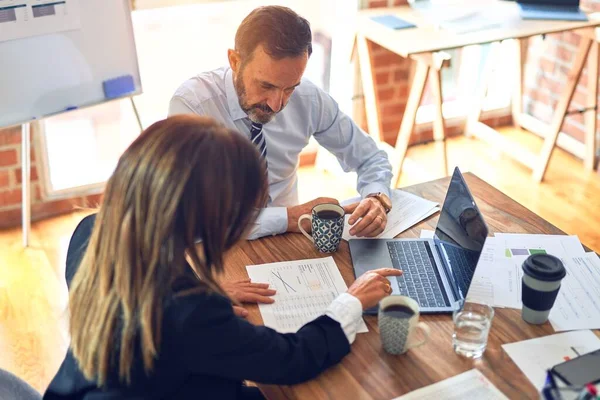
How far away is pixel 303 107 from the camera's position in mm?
2086

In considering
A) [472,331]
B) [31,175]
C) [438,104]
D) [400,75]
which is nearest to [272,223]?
[472,331]

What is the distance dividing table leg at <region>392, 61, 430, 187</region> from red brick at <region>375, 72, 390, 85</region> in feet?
1.06

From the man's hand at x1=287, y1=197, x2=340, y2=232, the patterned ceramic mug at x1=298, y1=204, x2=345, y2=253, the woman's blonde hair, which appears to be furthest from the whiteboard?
the woman's blonde hair

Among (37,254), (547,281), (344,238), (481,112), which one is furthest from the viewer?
(481,112)

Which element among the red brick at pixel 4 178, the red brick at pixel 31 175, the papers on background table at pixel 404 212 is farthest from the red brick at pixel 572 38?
the red brick at pixel 4 178

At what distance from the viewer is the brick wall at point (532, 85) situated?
343cm

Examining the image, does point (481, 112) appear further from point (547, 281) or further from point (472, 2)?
point (547, 281)

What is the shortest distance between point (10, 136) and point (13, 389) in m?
1.88

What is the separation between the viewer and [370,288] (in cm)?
144

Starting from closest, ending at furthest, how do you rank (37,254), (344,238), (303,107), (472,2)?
(344,238) < (303,107) < (37,254) < (472,2)

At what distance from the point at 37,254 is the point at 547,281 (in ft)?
7.12

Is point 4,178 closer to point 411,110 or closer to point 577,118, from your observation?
point 411,110

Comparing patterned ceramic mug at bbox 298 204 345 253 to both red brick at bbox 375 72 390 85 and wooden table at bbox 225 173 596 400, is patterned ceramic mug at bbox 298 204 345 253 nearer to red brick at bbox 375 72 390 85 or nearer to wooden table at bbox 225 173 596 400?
wooden table at bbox 225 173 596 400

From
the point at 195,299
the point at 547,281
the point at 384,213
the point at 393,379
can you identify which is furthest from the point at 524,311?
the point at 195,299
